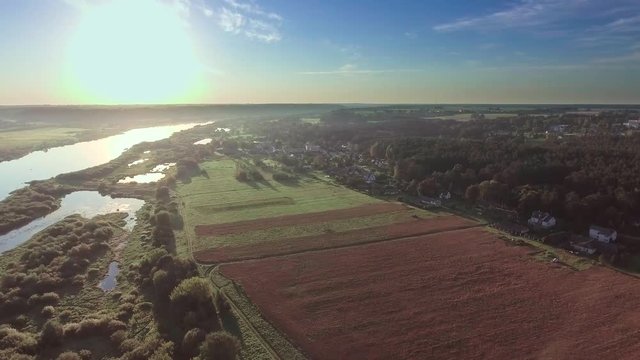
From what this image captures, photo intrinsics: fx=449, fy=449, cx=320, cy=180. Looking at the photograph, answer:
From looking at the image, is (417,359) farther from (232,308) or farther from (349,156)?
(349,156)

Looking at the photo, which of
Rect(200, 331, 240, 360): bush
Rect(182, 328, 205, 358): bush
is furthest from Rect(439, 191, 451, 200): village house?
Rect(200, 331, 240, 360): bush

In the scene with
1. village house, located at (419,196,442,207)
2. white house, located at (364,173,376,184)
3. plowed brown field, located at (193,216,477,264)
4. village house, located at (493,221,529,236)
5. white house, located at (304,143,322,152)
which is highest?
white house, located at (304,143,322,152)

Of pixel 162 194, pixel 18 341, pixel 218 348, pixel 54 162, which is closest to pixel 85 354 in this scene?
pixel 18 341

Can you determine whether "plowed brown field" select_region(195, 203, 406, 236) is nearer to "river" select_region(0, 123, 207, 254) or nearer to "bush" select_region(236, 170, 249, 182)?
"river" select_region(0, 123, 207, 254)

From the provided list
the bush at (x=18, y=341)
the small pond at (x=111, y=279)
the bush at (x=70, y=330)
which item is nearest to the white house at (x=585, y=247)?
the small pond at (x=111, y=279)

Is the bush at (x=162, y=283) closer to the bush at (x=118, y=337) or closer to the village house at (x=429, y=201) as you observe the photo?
the bush at (x=118, y=337)

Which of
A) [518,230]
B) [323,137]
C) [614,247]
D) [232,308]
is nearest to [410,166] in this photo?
[518,230]
